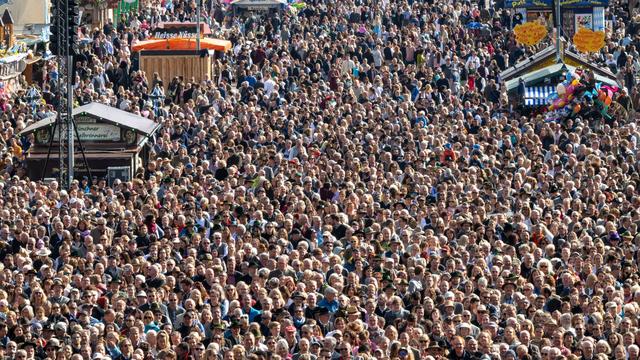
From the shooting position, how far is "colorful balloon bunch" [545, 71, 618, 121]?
1596 inches

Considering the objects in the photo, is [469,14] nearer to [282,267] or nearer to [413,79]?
[413,79]

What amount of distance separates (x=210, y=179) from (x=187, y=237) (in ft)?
16.2

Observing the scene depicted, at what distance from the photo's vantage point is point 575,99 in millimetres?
40906

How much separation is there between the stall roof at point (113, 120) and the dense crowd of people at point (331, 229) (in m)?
0.45

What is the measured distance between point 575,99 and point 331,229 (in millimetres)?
14444

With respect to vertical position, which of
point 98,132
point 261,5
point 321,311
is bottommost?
point 321,311

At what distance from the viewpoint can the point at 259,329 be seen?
2152cm

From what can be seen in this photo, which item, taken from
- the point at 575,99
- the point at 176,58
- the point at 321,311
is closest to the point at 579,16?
the point at 176,58

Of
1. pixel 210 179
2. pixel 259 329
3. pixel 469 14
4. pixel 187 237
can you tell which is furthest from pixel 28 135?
pixel 469 14

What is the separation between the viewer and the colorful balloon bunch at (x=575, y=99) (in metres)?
40.5

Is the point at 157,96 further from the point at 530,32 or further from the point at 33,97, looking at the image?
the point at 530,32

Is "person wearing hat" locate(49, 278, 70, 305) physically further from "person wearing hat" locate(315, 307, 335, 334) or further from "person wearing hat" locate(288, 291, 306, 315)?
"person wearing hat" locate(315, 307, 335, 334)

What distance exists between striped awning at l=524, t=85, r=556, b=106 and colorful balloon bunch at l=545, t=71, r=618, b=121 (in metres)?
0.49

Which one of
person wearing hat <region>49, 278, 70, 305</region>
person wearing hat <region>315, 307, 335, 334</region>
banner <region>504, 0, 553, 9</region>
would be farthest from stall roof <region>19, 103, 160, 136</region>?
banner <region>504, 0, 553, 9</region>
